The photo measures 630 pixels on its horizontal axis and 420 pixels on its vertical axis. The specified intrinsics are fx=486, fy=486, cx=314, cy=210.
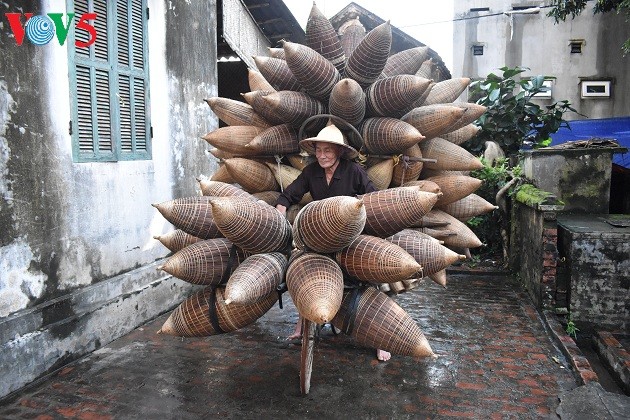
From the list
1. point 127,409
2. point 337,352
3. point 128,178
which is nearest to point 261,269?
point 127,409

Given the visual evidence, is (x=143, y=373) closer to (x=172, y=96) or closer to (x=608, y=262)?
(x=172, y=96)

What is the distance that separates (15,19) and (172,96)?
6.88 ft

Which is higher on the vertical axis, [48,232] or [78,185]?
[78,185]

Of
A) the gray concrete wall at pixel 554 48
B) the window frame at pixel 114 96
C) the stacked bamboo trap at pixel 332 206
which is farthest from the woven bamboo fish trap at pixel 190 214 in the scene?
the gray concrete wall at pixel 554 48

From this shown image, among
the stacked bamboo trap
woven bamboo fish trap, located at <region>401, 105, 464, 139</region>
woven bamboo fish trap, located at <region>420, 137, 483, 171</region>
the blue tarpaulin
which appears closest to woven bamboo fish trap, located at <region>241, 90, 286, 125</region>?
the stacked bamboo trap

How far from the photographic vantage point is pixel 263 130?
13.7 feet

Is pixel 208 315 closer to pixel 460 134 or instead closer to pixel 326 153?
pixel 326 153

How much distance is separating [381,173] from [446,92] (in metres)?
1.05

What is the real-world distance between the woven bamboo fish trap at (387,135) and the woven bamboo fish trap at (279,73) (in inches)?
26.8

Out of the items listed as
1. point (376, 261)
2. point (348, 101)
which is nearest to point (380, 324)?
point (376, 261)

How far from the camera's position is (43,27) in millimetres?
3916

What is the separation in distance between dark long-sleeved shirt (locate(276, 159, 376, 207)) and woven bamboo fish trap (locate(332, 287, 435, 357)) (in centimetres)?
97

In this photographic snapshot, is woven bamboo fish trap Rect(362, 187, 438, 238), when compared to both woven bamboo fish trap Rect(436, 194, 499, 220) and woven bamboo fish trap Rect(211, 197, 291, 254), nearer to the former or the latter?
woven bamboo fish trap Rect(211, 197, 291, 254)

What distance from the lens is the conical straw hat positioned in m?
3.44
